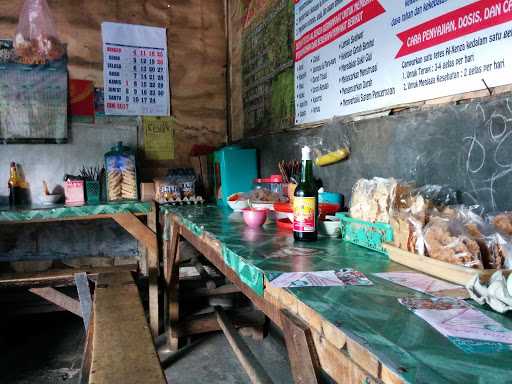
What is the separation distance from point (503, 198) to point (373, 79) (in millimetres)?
754

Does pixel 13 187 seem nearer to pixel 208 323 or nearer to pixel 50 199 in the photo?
pixel 50 199

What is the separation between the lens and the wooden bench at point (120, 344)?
0.82m

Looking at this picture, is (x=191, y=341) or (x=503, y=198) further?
(x=191, y=341)

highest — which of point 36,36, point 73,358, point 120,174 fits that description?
point 36,36

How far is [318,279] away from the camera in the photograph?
90cm

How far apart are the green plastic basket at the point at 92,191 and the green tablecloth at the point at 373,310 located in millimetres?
1949

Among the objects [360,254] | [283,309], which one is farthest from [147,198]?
[283,309]

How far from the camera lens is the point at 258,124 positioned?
9.78ft

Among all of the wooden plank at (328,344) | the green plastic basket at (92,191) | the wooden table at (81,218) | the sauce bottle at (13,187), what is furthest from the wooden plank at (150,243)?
the wooden plank at (328,344)

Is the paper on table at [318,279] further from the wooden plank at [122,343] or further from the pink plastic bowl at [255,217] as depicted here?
the pink plastic bowl at [255,217]

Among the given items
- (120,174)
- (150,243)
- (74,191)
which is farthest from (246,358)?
(74,191)

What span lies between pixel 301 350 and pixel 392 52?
1227 mm

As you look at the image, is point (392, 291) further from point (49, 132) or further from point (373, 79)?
Result: point (49, 132)

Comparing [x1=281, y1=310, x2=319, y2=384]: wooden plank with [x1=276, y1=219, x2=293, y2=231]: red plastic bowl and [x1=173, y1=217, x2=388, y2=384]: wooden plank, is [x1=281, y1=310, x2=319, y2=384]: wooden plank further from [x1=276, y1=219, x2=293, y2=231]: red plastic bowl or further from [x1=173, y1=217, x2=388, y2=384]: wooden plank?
[x1=276, y1=219, x2=293, y2=231]: red plastic bowl
